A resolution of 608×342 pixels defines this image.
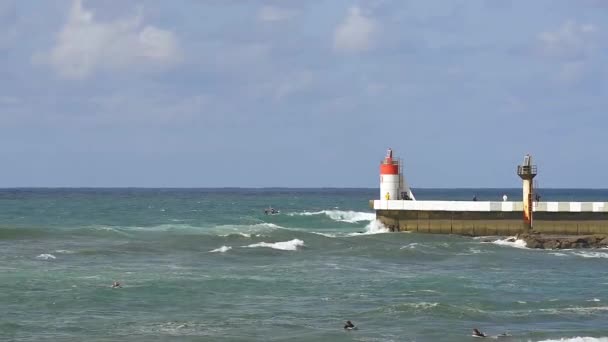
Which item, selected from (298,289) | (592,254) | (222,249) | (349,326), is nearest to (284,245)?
(222,249)

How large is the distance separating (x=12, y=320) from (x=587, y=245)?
3220 cm

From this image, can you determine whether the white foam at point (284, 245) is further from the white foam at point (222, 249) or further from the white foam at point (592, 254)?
the white foam at point (592, 254)

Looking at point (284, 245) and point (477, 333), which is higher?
point (284, 245)

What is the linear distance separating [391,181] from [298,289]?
23980mm

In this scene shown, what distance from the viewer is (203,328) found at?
30234 millimetres

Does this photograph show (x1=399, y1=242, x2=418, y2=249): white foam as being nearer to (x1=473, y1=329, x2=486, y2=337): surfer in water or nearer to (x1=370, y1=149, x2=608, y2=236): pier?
(x1=370, y1=149, x2=608, y2=236): pier

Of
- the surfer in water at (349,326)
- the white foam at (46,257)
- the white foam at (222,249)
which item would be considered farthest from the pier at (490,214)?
the surfer in water at (349,326)

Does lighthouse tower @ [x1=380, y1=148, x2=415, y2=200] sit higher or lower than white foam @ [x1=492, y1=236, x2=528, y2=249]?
higher

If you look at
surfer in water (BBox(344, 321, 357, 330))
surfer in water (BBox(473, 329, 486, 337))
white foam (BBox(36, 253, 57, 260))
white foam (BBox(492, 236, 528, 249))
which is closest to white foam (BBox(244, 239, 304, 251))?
white foam (BBox(492, 236, 528, 249))

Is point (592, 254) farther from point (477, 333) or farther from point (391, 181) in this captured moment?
point (477, 333)

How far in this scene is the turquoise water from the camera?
3000 centimetres

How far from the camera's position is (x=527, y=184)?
56.1 m

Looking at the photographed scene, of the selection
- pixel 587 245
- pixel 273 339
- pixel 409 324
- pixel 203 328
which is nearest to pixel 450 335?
pixel 409 324

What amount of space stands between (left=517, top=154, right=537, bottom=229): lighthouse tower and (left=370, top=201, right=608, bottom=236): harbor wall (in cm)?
30
